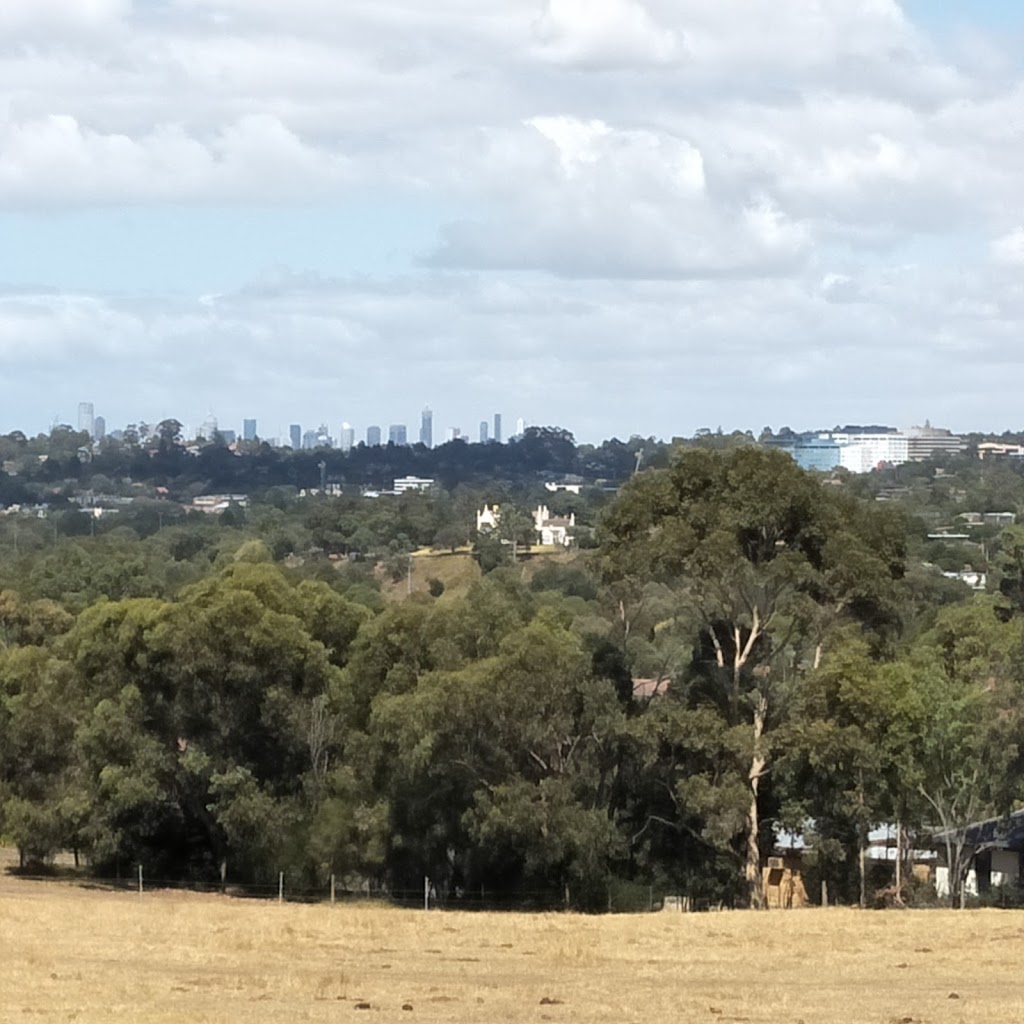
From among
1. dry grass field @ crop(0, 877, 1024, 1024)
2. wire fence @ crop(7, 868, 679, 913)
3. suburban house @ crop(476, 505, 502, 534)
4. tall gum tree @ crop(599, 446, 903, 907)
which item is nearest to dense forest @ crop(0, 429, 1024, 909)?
tall gum tree @ crop(599, 446, 903, 907)

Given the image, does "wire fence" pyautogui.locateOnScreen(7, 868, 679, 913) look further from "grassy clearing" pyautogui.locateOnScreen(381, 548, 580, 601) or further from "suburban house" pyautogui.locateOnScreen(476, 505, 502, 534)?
"suburban house" pyautogui.locateOnScreen(476, 505, 502, 534)

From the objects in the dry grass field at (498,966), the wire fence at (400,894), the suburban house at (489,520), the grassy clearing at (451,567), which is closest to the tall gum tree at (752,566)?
the wire fence at (400,894)

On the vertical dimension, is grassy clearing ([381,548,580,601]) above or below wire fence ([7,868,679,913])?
above

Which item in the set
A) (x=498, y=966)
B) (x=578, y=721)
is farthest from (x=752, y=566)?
(x=498, y=966)

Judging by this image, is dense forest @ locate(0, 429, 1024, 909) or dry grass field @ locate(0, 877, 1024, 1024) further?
dense forest @ locate(0, 429, 1024, 909)

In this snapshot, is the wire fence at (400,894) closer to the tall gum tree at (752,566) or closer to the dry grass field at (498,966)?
the tall gum tree at (752,566)

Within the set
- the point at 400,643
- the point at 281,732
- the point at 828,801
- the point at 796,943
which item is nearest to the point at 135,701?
the point at 281,732

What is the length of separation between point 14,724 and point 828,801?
2788cm

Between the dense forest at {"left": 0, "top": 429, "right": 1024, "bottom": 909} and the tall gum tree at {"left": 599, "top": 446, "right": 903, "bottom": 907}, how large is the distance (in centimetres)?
8

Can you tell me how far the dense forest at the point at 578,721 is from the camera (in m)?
49.5

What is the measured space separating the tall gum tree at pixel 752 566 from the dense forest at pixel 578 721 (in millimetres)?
76

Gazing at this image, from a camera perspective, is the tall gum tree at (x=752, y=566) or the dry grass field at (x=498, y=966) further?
the tall gum tree at (x=752, y=566)

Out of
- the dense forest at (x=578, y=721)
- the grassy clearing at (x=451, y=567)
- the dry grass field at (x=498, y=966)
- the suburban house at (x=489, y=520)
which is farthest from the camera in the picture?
the suburban house at (x=489, y=520)

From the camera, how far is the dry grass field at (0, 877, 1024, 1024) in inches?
1076
